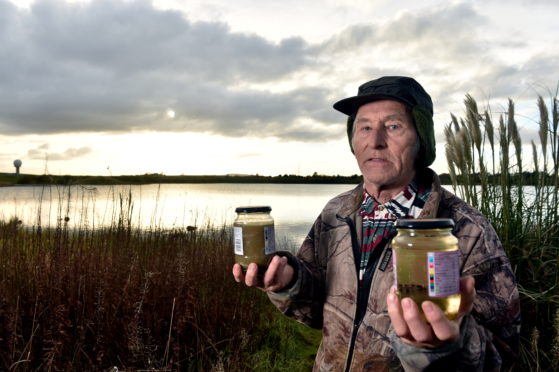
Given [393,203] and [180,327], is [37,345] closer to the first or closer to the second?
[180,327]

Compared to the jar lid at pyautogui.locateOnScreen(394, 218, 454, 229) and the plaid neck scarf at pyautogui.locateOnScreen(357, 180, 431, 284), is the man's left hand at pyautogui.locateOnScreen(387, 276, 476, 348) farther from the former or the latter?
the plaid neck scarf at pyautogui.locateOnScreen(357, 180, 431, 284)

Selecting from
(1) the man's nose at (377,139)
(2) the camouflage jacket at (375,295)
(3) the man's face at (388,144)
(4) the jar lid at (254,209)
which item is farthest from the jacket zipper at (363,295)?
(4) the jar lid at (254,209)

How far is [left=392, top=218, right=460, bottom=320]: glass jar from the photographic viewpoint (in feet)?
5.26

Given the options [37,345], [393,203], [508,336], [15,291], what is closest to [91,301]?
[37,345]

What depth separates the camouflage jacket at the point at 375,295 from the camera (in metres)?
2.17

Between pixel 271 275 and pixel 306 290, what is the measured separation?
Result: 1.25 feet

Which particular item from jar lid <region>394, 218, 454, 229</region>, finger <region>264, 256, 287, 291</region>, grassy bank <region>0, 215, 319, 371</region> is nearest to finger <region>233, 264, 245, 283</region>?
finger <region>264, 256, 287, 291</region>

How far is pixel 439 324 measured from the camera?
159 cm

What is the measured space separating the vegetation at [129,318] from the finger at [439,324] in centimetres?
286

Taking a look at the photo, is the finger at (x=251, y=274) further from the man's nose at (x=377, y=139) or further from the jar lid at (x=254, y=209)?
the man's nose at (x=377, y=139)

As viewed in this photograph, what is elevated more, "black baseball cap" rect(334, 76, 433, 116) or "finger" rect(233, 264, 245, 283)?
"black baseball cap" rect(334, 76, 433, 116)

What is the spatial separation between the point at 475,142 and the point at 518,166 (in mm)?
555

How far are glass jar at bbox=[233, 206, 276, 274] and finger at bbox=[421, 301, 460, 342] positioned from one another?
929mm

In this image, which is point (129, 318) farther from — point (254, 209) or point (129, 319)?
point (254, 209)
